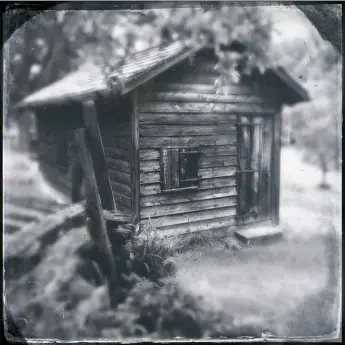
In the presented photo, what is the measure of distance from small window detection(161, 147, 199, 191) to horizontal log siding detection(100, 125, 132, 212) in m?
0.45

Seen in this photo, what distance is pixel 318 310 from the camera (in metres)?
2.67

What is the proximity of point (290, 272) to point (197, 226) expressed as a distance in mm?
1144

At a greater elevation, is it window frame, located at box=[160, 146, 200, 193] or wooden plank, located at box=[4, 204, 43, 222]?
window frame, located at box=[160, 146, 200, 193]

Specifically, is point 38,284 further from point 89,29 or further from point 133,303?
point 89,29

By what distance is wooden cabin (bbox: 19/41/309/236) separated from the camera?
2701 mm

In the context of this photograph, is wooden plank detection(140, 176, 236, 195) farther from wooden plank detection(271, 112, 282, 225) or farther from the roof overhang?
the roof overhang

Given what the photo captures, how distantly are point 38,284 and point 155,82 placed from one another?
255 centimetres

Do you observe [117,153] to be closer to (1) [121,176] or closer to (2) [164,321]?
(1) [121,176]

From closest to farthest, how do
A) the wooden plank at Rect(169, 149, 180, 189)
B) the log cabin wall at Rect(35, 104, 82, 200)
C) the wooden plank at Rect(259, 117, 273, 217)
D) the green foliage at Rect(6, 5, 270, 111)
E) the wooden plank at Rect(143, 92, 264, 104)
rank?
the green foliage at Rect(6, 5, 270, 111), the log cabin wall at Rect(35, 104, 82, 200), the wooden plank at Rect(143, 92, 264, 104), the wooden plank at Rect(259, 117, 273, 217), the wooden plank at Rect(169, 149, 180, 189)

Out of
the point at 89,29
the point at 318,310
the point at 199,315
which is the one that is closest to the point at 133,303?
the point at 199,315

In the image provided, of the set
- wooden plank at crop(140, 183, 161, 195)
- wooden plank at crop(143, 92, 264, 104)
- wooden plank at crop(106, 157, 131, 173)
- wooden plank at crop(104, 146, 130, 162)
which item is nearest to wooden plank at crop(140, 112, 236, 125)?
wooden plank at crop(143, 92, 264, 104)

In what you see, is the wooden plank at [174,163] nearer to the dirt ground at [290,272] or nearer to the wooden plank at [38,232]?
the dirt ground at [290,272]

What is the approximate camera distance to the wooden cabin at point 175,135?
2.70 metres

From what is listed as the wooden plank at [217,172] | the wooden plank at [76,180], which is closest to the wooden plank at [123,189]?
the wooden plank at [76,180]
